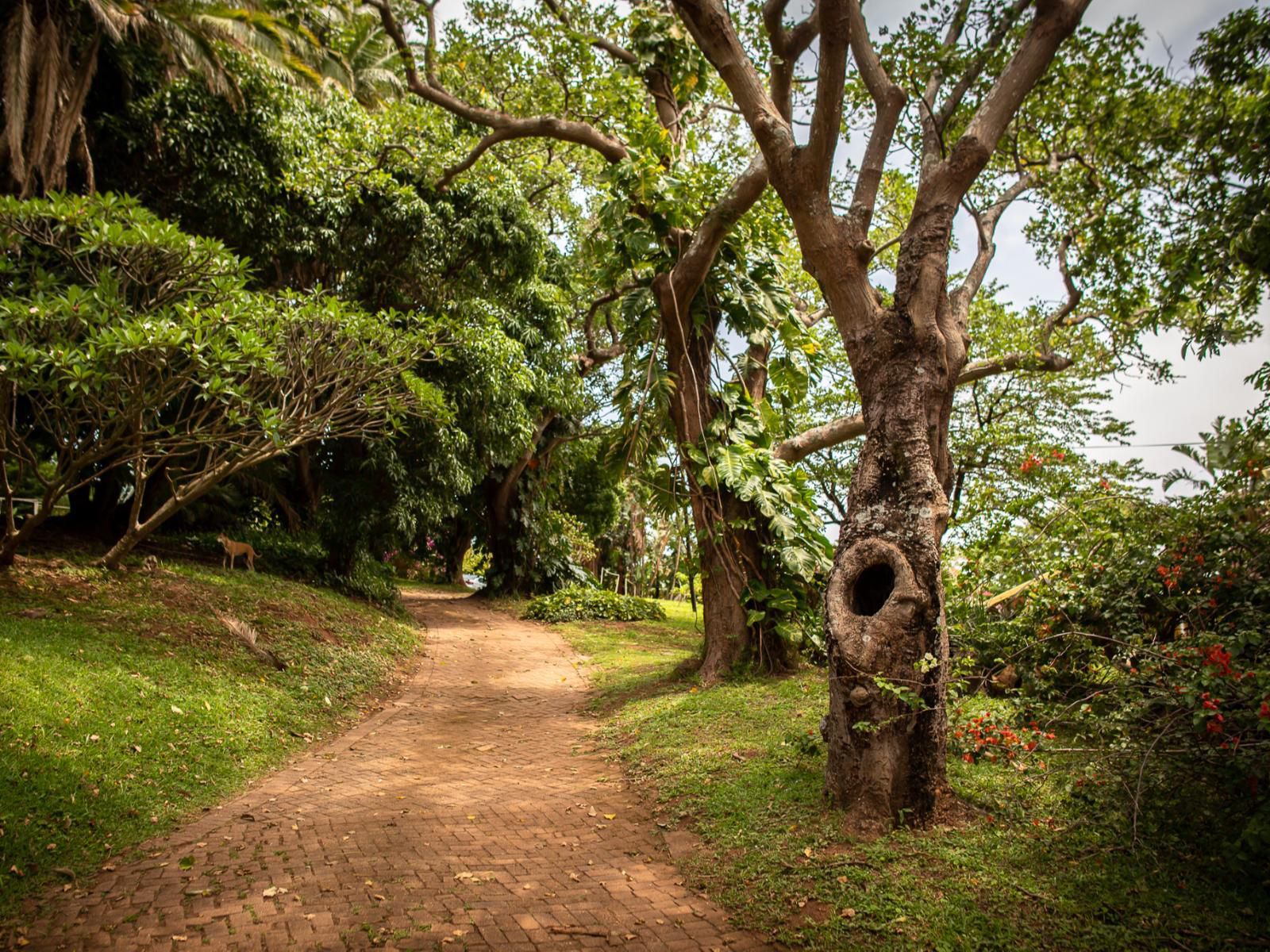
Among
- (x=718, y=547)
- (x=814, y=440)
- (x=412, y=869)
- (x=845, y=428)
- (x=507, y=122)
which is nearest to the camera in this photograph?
(x=412, y=869)

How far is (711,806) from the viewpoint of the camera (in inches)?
211

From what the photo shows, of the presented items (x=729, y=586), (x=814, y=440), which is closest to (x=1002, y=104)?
(x=729, y=586)

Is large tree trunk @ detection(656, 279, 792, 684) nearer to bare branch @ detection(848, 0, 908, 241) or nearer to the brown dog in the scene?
bare branch @ detection(848, 0, 908, 241)

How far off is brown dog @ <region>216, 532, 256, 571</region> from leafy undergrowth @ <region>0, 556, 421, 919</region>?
2.02ft

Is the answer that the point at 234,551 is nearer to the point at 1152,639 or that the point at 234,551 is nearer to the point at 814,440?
the point at 814,440

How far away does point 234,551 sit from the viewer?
472 inches

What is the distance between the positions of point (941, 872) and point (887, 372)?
303 cm

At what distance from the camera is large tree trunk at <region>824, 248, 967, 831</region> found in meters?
4.72

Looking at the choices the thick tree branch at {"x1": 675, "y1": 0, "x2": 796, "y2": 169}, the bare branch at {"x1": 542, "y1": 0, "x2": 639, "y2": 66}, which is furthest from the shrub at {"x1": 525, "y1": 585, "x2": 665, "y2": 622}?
the thick tree branch at {"x1": 675, "y1": 0, "x2": 796, "y2": 169}

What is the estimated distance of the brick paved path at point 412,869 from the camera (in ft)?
12.5

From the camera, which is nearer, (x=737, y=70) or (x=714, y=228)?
(x=737, y=70)

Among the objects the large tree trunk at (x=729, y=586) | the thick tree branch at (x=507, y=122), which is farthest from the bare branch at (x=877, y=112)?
the large tree trunk at (x=729, y=586)

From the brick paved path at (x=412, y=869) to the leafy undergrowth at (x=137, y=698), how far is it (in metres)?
0.34

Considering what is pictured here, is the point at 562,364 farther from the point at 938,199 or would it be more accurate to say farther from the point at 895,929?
the point at 895,929
